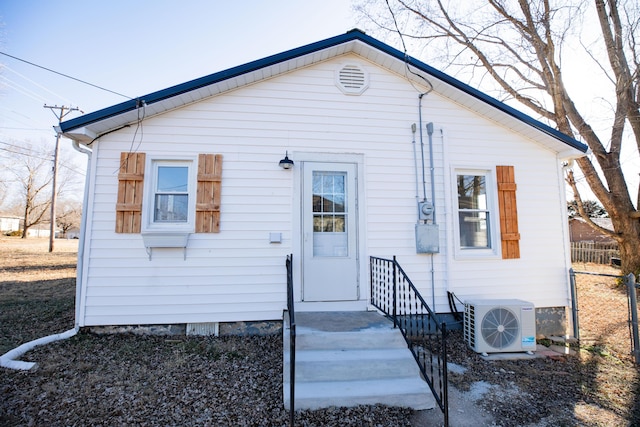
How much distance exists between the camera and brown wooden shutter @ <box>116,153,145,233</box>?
14.5ft

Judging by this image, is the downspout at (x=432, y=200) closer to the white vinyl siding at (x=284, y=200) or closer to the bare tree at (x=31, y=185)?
the white vinyl siding at (x=284, y=200)

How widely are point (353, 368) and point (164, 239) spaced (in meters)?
3.05

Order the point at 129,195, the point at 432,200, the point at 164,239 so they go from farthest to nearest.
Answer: the point at 432,200 < the point at 129,195 < the point at 164,239

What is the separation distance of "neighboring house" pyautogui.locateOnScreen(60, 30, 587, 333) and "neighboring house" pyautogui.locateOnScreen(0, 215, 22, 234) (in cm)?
4811

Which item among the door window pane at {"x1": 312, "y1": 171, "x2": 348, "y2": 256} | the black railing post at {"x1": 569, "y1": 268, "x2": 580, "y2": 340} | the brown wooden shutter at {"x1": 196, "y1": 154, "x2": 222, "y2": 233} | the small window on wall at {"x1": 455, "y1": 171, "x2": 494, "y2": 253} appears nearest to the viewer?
the brown wooden shutter at {"x1": 196, "y1": 154, "x2": 222, "y2": 233}

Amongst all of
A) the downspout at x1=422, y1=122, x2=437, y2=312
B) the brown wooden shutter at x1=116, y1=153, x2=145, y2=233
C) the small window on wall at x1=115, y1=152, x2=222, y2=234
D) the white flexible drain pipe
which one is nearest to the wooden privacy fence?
the downspout at x1=422, y1=122, x2=437, y2=312

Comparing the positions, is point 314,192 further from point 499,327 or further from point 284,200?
point 499,327

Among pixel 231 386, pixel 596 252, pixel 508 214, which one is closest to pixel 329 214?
pixel 231 386

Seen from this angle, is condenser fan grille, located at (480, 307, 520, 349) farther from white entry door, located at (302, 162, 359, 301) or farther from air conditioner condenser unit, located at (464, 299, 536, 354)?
white entry door, located at (302, 162, 359, 301)

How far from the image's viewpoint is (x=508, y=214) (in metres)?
5.19

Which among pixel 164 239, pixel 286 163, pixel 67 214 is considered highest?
pixel 67 214

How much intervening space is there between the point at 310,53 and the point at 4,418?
541 cm

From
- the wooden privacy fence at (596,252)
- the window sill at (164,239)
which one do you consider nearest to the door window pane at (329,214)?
the window sill at (164,239)

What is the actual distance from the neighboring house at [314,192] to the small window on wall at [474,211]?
0.02m
